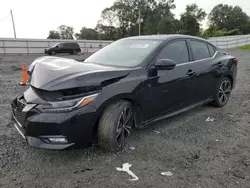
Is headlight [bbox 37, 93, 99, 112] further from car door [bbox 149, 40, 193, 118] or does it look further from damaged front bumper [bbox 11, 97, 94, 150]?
car door [bbox 149, 40, 193, 118]

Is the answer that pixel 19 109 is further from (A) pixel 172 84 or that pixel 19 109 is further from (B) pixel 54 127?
(A) pixel 172 84

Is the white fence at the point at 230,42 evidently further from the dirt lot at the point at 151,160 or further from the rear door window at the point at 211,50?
the dirt lot at the point at 151,160

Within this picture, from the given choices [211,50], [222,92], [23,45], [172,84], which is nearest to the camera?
[172,84]

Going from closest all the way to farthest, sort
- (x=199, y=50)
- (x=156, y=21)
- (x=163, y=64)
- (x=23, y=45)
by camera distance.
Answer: (x=163, y=64) → (x=199, y=50) → (x=23, y=45) → (x=156, y=21)

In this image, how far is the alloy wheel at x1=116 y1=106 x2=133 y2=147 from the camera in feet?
9.66

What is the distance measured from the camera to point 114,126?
2795 millimetres

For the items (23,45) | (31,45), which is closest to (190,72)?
(23,45)

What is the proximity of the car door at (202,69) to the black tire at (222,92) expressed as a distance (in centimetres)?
28

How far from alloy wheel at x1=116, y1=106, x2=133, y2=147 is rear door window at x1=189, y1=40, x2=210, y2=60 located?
75.4 inches

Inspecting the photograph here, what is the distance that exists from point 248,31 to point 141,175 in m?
72.6

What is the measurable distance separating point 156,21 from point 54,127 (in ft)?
173

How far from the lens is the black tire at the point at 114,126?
2.76 m

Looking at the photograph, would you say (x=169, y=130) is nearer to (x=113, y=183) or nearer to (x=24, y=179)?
(x=113, y=183)

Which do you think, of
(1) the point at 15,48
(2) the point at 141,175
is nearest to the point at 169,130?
(2) the point at 141,175
